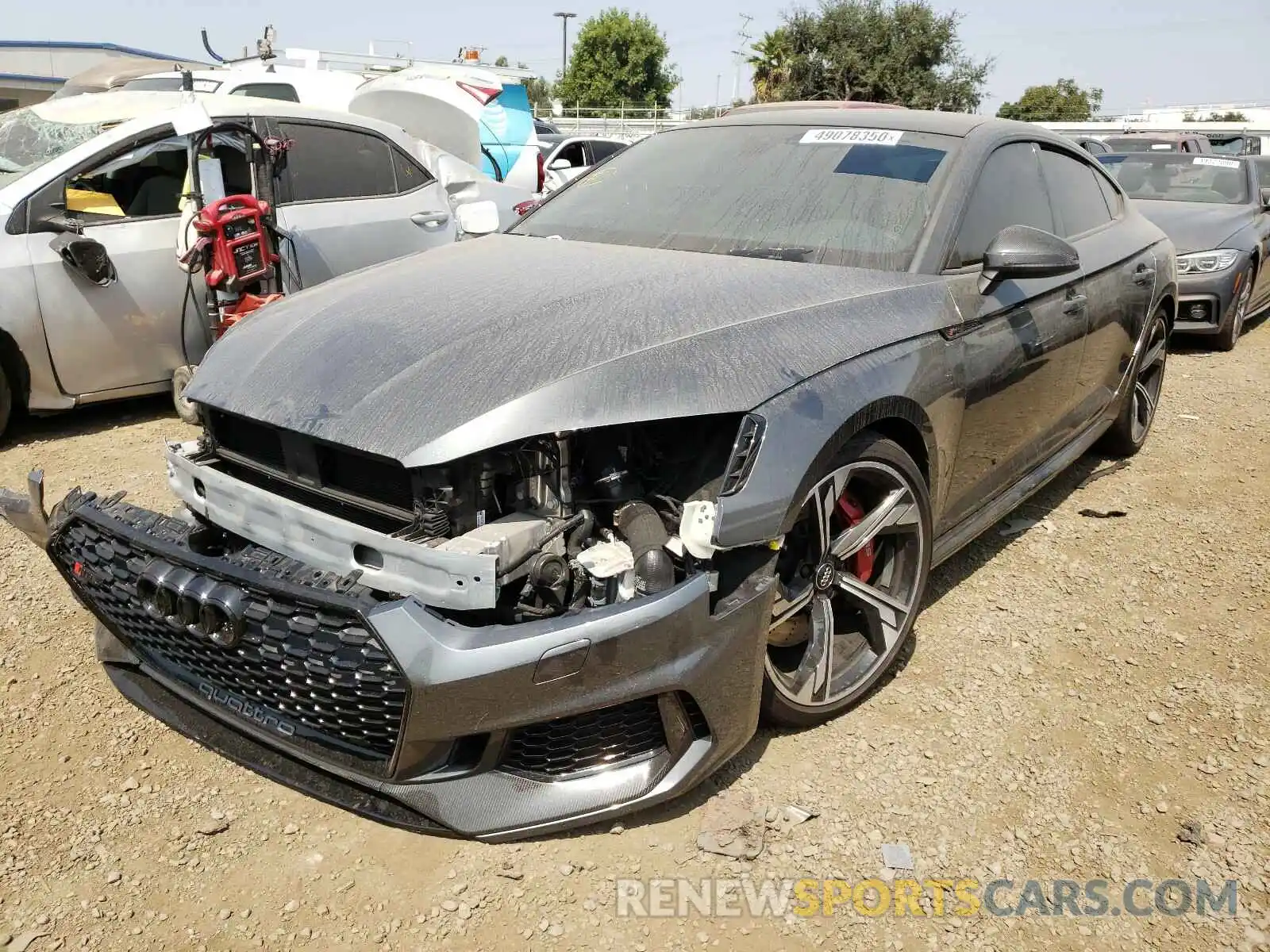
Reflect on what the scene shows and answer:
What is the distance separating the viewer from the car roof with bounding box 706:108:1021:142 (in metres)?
3.34

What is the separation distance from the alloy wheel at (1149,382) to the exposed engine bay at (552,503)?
11.2ft

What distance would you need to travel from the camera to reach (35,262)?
4.61m

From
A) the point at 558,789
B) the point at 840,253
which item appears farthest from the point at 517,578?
the point at 840,253

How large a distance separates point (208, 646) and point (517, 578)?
2.48 feet

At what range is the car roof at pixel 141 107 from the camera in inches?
202

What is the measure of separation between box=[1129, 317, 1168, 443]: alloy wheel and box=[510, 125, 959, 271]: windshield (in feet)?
7.50

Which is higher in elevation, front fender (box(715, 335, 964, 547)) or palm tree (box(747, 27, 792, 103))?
palm tree (box(747, 27, 792, 103))

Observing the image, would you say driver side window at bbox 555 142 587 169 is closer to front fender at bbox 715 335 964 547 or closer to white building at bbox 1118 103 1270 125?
front fender at bbox 715 335 964 547

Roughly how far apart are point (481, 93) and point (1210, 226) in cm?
633

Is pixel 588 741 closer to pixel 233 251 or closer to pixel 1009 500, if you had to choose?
pixel 1009 500

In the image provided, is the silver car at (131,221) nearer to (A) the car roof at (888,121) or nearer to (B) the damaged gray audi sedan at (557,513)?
(A) the car roof at (888,121)

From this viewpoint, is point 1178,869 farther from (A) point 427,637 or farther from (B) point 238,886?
(B) point 238,886

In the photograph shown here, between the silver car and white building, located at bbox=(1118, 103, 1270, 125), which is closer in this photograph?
the silver car

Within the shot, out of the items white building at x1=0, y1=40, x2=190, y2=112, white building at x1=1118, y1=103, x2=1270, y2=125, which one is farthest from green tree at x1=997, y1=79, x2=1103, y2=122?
white building at x1=0, y1=40, x2=190, y2=112
